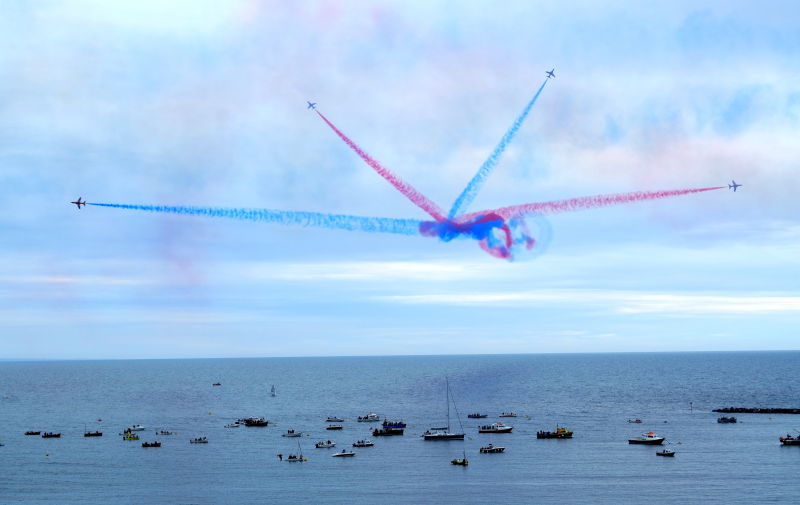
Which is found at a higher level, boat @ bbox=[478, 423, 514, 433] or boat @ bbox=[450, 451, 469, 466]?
boat @ bbox=[478, 423, 514, 433]

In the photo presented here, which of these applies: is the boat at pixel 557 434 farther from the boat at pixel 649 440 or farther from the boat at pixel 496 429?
the boat at pixel 649 440

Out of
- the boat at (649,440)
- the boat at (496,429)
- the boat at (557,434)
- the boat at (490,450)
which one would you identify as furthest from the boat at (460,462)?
the boat at (496,429)

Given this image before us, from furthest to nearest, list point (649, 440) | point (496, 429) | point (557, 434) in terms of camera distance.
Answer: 1. point (496, 429)
2. point (557, 434)
3. point (649, 440)

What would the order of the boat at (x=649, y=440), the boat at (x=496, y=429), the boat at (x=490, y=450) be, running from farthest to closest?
1. the boat at (x=496, y=429)
2. the boat at (x=649, y=440)
3. the boat at (x=490, y=450)

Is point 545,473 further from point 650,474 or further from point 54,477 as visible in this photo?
point 54,477

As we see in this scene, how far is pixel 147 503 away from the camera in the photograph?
11538 centimetres

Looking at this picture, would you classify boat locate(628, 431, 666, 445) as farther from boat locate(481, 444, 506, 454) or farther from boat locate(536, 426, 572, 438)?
boat locate(481, 444, 506, 454)

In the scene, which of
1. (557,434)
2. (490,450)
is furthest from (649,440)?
(490,450)

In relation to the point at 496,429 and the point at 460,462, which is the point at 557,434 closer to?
the point at 496,429

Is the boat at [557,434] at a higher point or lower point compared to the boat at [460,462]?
higher

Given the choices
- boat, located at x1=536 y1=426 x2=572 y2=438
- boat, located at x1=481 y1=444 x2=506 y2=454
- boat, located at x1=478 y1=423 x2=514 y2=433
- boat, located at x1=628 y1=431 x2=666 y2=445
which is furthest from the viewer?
boat, located at x1=478 y1=423 x2=514 y2=433

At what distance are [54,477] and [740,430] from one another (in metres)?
132

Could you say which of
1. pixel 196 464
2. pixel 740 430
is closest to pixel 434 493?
pixel 196 464

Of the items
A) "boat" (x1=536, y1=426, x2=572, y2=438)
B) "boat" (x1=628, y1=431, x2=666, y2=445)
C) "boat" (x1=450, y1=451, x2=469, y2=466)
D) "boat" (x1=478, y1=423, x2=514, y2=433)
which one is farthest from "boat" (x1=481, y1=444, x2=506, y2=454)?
"boat" (x1=478, y1=423, x2=514, y2=433)
